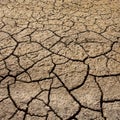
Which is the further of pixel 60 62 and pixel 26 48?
pixel 26 48

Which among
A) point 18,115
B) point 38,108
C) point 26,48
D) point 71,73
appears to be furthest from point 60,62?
point 18,115

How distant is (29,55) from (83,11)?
136 centimetres

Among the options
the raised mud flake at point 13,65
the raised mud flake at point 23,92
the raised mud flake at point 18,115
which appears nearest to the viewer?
the raised mud flake at point 18,115

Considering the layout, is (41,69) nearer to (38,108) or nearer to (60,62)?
(60,62)

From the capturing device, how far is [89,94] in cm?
217

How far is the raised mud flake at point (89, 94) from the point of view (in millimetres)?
2070

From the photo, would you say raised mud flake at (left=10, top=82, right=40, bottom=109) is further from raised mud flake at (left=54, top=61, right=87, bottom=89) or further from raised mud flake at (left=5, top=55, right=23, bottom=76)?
raised mud flake at (left=54, top=61, right=87, bottom=89)

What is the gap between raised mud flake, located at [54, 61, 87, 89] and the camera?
230cm

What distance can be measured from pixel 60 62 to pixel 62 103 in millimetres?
585

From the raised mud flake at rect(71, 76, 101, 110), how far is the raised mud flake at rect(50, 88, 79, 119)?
0.07 m

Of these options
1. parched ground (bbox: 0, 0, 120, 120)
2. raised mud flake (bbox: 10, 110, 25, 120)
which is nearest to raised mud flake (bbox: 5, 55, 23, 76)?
parched ground (bbox: 0, 0, 120, 120)

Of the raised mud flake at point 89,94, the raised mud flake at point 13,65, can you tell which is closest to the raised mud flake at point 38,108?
the raised mud flake at point 89,94

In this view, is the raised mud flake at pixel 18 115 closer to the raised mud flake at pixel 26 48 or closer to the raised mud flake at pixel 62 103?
the raised mud flake at pixel 62 103

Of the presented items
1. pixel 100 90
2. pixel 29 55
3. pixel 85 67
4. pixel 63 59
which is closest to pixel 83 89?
pixel 100 90
